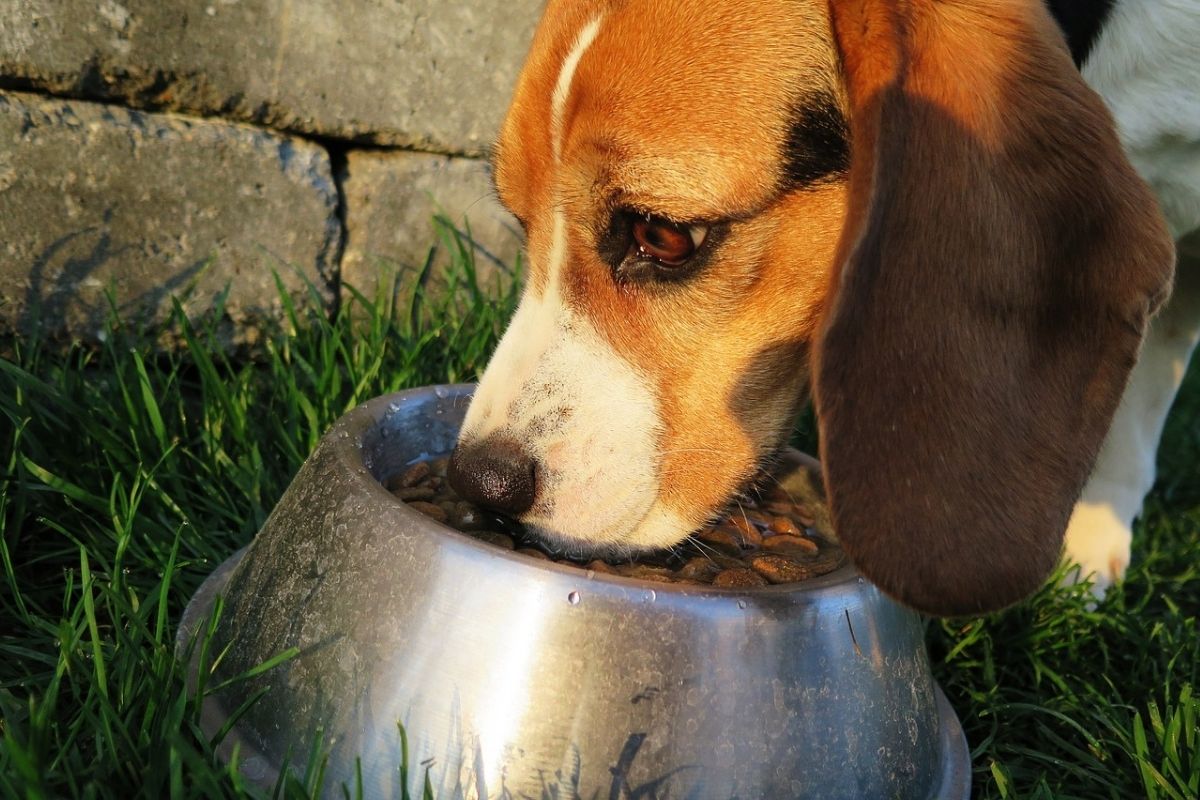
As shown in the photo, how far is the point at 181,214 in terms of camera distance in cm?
302

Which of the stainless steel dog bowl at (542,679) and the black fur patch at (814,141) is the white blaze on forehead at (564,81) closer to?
the black fur patch at (814,141)

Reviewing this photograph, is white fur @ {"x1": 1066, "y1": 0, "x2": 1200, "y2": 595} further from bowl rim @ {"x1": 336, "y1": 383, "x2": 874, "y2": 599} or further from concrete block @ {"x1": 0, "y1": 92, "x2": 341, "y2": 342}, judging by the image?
concrete block @ {"x1": 0, "y1": 92, "x2": 341, "y2": 342}

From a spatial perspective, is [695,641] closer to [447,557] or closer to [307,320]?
[447,557]

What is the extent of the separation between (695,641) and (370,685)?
1.50ft

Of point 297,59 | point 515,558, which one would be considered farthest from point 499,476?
point 297,59

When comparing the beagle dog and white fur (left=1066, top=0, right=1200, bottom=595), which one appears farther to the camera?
white fur (left=1066, top=0, right=1200, bottom=595)

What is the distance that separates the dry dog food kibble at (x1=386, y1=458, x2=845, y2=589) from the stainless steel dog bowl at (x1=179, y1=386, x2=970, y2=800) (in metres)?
0.19

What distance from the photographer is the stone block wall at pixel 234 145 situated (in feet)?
9.15

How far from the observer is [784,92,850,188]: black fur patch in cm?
191

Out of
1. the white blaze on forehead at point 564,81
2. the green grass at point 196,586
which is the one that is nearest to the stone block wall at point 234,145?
the green grass at point 196,586

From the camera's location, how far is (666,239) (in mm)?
1924

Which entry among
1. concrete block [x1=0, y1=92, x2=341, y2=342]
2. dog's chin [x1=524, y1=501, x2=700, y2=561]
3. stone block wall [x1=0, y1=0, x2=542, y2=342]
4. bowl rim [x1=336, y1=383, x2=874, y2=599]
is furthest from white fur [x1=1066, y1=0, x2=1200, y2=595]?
concrete block [x1=0, y1=92, x2=341, y2=342]

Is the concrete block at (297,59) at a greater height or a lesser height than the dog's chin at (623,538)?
greater

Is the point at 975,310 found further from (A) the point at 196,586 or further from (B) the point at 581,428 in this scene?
(A) the point at 196,586
